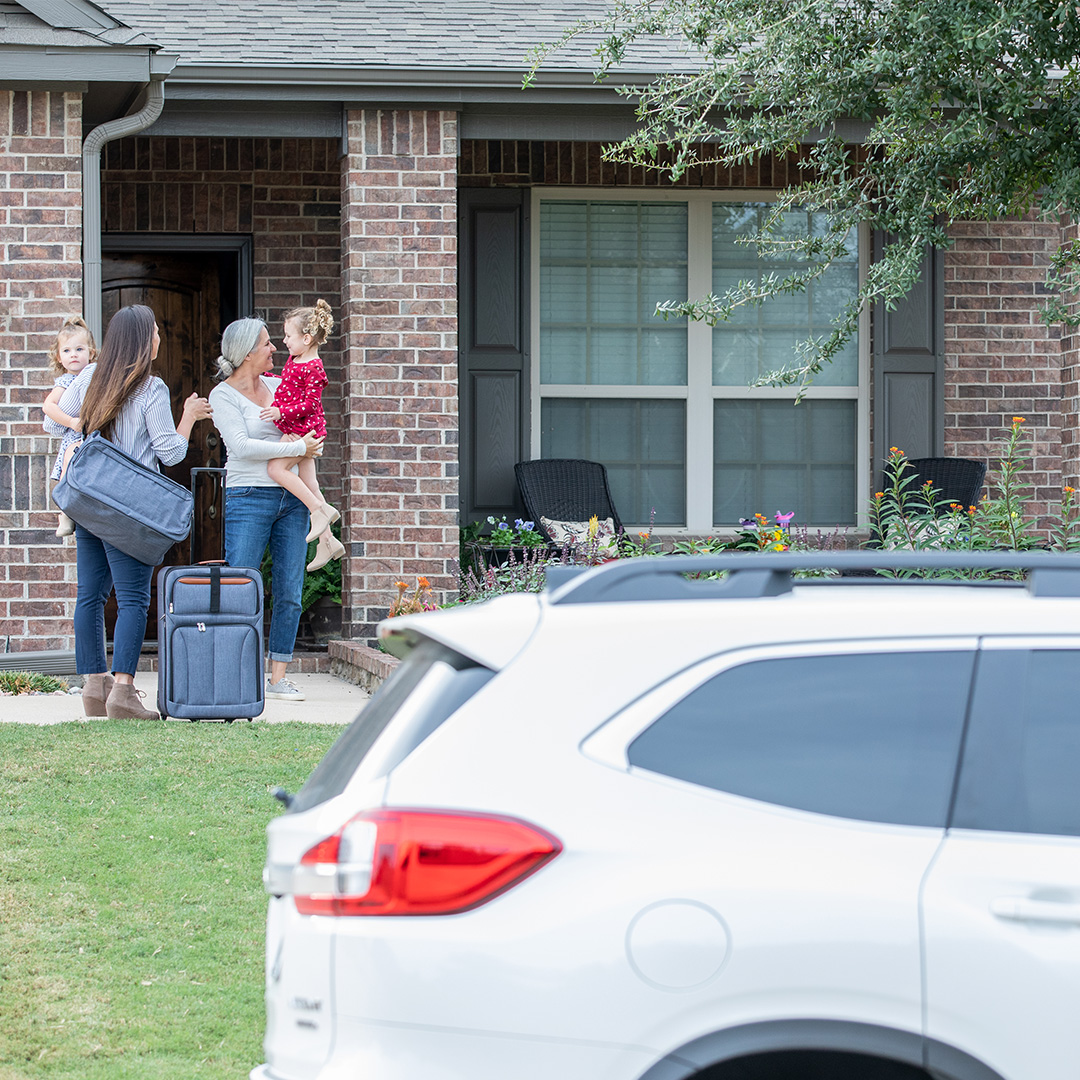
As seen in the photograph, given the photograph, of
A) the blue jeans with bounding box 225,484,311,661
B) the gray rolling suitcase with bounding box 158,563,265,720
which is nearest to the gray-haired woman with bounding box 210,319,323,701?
the blue jeans with bounding box 225,484,311,661

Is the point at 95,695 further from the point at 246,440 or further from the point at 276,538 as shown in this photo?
the point at 246,440

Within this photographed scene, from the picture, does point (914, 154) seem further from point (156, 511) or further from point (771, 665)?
point (771, 665)

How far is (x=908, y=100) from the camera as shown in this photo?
6.11 m

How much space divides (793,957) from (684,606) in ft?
1.71

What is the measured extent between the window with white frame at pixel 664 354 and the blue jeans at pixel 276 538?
316 centimetres

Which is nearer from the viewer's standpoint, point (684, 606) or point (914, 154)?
point (684, 606)

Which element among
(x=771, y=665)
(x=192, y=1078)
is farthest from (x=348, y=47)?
(x=771, y=665)

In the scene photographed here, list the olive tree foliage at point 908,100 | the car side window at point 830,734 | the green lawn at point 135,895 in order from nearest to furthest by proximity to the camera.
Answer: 1. the car side window at point 830,734
2. the green lawn at point 135,895
3. the olive tree foliage at point 908,100

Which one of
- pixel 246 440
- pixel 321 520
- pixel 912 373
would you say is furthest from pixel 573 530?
pixel 246 440

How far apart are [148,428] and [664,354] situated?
15.0 feet

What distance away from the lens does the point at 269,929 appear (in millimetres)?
2400

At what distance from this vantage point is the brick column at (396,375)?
29.1 ft

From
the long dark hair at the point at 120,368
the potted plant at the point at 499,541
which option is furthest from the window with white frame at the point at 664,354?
the long dark hair at the point at 120,368

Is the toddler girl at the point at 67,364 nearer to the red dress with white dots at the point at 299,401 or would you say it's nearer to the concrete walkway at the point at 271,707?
the concrete walkway at the point at 271,707
